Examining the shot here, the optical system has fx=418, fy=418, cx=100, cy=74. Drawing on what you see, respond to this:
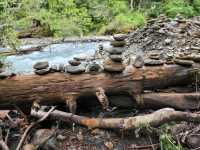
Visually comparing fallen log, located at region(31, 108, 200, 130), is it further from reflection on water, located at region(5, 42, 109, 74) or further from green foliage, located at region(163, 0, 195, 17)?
Result: green foliage, located at region(163, 0, 195, 17)

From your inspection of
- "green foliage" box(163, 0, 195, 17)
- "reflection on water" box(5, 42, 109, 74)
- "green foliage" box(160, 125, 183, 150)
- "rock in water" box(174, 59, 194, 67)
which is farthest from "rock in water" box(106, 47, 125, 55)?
"green foliage" box(163, 0, 195, 17)

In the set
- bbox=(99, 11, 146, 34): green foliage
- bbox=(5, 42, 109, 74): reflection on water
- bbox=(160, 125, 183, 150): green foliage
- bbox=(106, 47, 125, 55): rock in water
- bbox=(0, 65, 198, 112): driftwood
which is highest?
bbox=(106, 47, 125, 55): rock in water

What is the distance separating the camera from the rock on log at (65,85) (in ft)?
14.6

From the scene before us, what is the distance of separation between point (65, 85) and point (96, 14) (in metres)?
14.6

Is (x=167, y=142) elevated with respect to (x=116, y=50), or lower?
lower

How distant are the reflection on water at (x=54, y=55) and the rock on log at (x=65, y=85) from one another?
16.8 feet

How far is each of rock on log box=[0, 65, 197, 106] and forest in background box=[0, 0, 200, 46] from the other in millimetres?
4188

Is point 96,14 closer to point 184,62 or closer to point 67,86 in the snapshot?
point 184,62

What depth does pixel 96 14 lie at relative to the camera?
18797 mm

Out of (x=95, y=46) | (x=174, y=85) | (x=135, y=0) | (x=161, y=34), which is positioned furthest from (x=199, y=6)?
(x=174, y=85)

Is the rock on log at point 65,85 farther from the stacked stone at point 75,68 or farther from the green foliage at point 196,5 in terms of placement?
the green foliage at point 196,5

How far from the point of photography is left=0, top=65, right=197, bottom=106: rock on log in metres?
4.46

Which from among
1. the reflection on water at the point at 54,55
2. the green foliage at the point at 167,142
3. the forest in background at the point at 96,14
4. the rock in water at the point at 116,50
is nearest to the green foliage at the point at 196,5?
the forest in background at the point at 96,14

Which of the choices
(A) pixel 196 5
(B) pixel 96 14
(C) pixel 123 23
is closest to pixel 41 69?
(C) pixel 123 23
